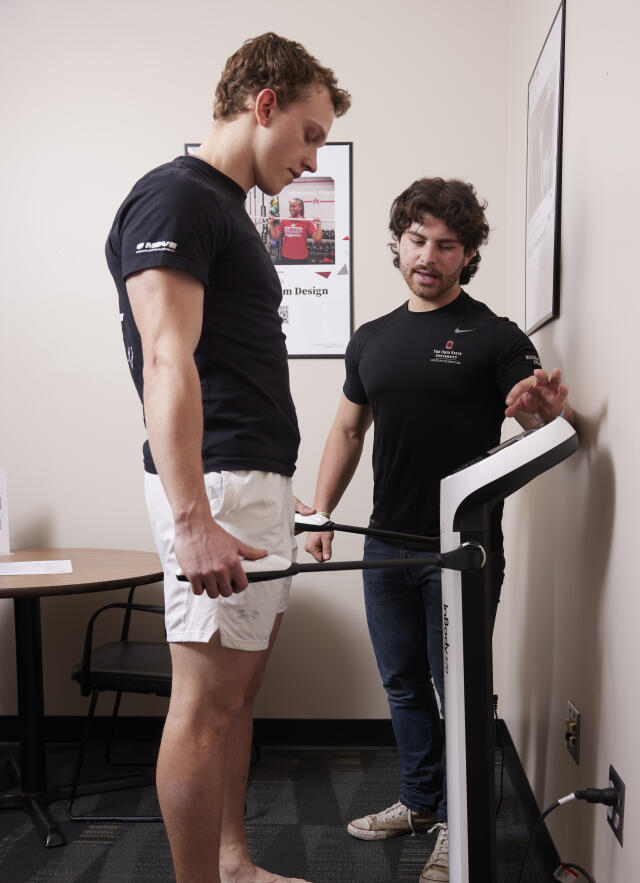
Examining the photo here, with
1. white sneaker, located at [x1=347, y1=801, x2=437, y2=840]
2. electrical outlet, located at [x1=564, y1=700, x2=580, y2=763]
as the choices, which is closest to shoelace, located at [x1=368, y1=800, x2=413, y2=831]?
white sneaker, located at [x1=347, y1=801, x2=437, y2=840]

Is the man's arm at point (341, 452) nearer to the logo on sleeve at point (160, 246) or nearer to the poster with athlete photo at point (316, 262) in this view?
the poster with athlete photo at point (316, 262)

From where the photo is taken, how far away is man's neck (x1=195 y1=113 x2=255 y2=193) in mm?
1375

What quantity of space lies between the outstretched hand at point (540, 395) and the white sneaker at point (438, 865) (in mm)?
1077

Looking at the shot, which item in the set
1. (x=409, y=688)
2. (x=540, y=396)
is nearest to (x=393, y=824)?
(x=409, y=688)

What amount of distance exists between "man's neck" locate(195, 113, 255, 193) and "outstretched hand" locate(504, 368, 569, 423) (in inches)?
26.0

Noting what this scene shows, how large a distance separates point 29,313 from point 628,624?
2.39 m

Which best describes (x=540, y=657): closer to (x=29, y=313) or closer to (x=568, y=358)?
(x=568, y=358)

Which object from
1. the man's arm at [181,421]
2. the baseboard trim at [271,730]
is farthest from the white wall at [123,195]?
the man's arm at [181,421]

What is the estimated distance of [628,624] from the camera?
4.24 ft

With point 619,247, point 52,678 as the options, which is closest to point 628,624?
point 619,247

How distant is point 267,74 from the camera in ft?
4.37

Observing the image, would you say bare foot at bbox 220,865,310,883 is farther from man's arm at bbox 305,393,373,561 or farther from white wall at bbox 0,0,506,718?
white wall at bbox 0,0,506,718

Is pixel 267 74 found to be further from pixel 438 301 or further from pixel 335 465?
pixel 335 465

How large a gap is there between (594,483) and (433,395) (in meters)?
0.48
